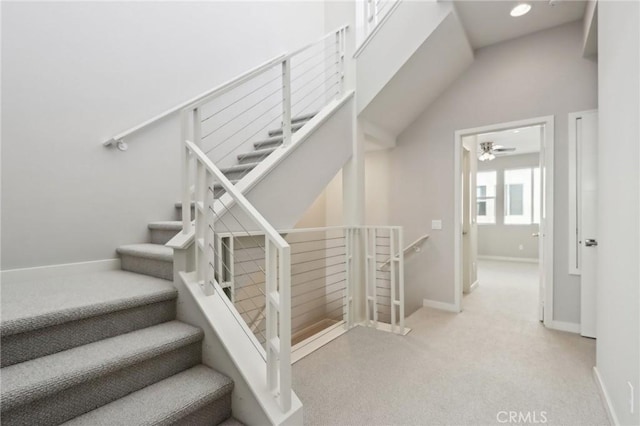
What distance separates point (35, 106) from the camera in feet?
6.72

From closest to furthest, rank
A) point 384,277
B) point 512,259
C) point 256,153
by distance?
point 256,153 < point 384,277 < point 512,259

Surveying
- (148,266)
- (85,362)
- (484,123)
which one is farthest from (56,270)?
(484,123)

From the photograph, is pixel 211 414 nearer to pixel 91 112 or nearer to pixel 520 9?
pixel 91 112

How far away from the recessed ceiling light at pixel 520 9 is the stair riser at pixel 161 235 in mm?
3485

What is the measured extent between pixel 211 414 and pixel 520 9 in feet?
12.5

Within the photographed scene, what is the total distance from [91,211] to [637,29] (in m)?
3.31

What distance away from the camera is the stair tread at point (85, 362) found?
1080 millimetres

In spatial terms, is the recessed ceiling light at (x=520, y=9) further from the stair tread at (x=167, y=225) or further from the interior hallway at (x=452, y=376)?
the stair tread at (x=167, y=225)

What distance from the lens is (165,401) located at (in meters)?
1.28

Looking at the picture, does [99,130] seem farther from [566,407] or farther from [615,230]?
[566,407]

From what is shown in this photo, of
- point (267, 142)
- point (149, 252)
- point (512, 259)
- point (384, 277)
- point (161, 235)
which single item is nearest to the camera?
point (149, 252)

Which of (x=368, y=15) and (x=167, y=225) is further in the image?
(x=368, y=15)

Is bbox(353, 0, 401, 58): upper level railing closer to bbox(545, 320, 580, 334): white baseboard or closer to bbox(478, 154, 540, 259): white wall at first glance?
bbox(545, 320, 580, 334): white baseboard

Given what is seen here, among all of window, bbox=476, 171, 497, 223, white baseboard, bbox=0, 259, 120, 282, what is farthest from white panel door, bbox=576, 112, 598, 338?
window, bbox=476, 171, 497, 223
